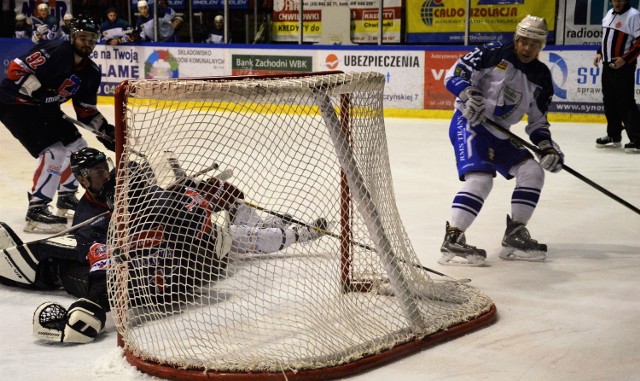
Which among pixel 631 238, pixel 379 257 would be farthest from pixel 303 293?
pixel 631 238

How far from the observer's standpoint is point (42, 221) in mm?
4559

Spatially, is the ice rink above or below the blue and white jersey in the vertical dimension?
below

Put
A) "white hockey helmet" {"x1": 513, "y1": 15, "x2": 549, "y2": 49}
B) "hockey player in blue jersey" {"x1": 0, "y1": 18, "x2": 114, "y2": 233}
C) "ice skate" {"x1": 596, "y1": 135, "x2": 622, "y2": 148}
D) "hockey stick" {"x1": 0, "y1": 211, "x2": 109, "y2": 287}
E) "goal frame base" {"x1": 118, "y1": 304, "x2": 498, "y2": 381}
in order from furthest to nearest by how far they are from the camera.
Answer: "ice skate" {"x1": 596, "y1": 135, "x2": 622, "y2": 148} → "hockey player in blue jersey" {"x1": 0, "y1": 18, "x2": 114, "y2": 233} → "white hockey helmet" {"x1": 513, "y1": 15, "x2": 549, "y2": 49} → "hockey stick" {"x1": 0, "y1": 211, "x2": 109, "y2": 287} → "goal frame base" {"x1": 118, "y1": 304, "x2": 498, "y2": 381}

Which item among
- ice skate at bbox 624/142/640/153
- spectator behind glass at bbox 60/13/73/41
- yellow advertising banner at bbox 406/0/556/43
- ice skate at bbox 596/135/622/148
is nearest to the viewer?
ice skate at bbox 624/142/640/153

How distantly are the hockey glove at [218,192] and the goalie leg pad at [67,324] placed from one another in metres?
0.58

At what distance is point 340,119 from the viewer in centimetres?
287

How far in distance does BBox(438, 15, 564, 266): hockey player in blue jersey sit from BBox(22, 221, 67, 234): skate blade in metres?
1.93

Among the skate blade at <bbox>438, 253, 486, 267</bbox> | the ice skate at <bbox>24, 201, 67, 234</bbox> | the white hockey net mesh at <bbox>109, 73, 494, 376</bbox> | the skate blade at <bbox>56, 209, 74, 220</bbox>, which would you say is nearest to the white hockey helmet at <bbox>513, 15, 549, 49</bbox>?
the skate blade at <bbox>438, 253, 486, 267</bbox>

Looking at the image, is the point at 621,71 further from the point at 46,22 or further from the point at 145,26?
the point at 46,22

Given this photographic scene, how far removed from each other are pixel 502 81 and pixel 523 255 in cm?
74

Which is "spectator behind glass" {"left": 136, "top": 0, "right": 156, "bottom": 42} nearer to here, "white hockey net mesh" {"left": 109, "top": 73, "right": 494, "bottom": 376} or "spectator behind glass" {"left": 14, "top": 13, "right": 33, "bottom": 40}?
"spectator behind glass" {"left": 14, "top": 13, "right": 33, "bottom": 40}

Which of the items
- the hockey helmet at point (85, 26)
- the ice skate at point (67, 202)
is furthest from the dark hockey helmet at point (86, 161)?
the ice skate at point (67, 202)

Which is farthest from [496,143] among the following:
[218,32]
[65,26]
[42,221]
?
[65,26]

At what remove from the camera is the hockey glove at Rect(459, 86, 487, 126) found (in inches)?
149
